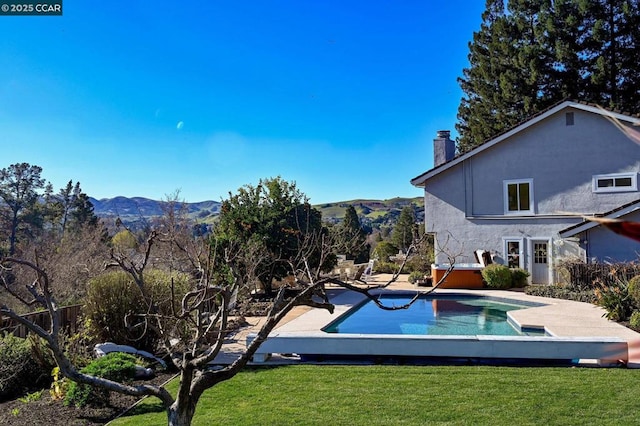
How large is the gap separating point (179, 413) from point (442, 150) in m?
23.9

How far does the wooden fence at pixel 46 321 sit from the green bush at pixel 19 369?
1.18 meters

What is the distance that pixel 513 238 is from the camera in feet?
72.8

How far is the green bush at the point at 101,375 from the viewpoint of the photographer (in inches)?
276

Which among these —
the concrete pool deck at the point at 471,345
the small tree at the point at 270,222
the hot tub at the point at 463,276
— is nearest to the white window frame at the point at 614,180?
the hot tub at the point at 463,276

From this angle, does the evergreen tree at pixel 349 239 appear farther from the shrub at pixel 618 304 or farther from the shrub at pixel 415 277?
the shrub at pixel 618 304

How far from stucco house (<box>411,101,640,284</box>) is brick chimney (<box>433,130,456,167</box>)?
5.69 feet

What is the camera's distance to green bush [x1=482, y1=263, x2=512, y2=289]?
20.7 meters

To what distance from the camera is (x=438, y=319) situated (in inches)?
621

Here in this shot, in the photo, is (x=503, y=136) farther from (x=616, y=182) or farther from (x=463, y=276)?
(x=463, y=276)

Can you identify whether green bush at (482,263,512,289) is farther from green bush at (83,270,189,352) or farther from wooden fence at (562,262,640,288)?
green bush at (83,270,189,352)

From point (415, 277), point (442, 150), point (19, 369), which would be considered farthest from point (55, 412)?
point (442, 150)

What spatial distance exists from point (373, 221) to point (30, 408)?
271 ft

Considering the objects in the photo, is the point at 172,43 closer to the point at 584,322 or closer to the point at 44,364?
the point at 44,364

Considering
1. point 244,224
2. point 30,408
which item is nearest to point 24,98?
point 244,224
